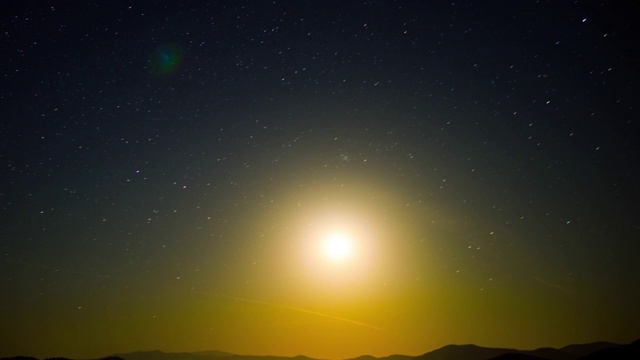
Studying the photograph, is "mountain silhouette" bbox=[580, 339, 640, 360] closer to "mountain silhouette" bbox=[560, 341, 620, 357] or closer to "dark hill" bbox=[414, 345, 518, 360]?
"dark hill" bbox=[414, 345, 518, 360]

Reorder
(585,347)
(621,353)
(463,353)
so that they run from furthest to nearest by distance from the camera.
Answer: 1. (585,347)
2. (463,353)
3. (621,353)

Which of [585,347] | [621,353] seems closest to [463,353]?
[585,347]

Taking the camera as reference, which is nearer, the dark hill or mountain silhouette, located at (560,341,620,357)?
the dark hill

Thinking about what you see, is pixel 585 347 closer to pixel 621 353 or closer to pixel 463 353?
pixel 463 353

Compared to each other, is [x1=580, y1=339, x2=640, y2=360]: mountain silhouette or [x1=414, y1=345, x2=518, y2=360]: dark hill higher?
[x1=414, y1=345, x2=518, y2=360]: dark hill

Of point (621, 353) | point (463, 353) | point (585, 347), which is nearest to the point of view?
point (621, 353)

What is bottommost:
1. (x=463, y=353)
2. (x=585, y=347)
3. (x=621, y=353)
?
(x=621, y=353)

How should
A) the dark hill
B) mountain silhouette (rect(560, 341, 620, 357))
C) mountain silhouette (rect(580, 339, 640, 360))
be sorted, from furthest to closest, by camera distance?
mountain silhouette (rect(560, 341, 620, 357)) → the dark hill → mountain silhouette (rect(580, 339, 640, 360))

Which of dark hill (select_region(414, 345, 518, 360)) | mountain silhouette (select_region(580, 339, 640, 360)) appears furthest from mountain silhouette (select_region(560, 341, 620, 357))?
mountain silhouette (select_region(580, 339, 640, 360))

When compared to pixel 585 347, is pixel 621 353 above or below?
below

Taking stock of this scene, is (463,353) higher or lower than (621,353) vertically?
higher

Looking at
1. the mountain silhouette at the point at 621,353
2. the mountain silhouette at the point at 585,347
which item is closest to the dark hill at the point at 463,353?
the mountain silhouette at the point at 585,347

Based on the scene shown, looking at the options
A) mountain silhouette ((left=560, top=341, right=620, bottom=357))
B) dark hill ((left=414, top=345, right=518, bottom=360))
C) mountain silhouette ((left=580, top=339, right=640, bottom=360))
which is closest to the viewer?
mountain silhouette ((left=580, top=339, right=640, bottom=360))

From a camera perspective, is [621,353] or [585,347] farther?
[585,347]
